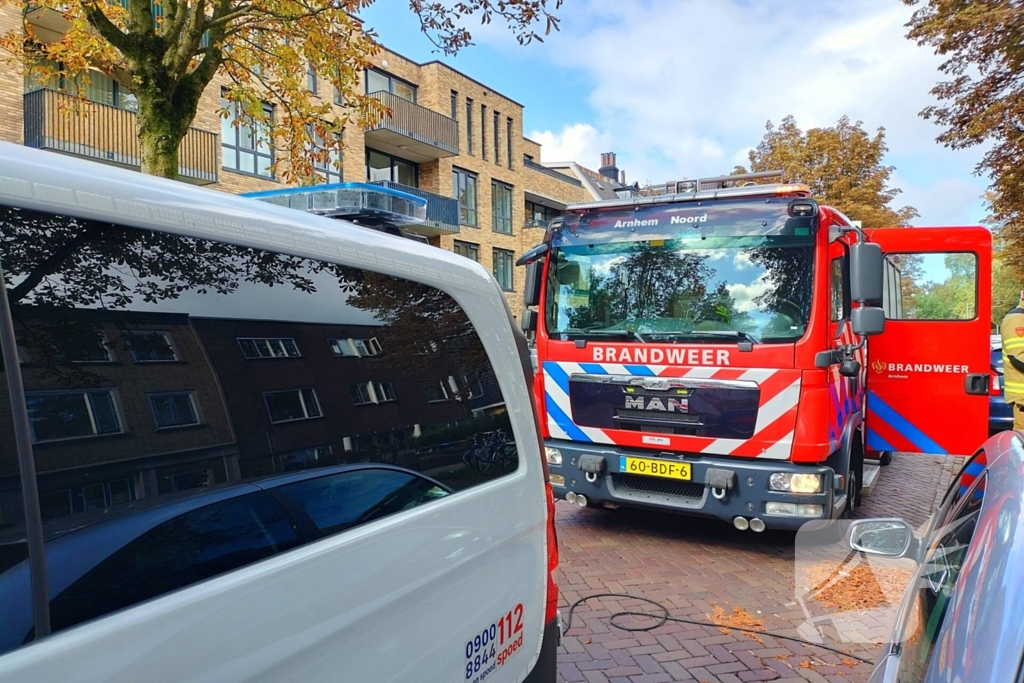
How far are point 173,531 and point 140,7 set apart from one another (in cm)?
655

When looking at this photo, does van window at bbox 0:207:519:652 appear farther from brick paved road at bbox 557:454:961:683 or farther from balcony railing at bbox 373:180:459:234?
balcony railing at bbox 373:180:459:234

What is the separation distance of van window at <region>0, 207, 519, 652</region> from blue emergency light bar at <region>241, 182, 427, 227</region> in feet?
1.26

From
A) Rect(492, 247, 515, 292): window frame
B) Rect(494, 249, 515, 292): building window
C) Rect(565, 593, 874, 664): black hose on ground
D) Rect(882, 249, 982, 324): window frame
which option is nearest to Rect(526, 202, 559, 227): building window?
Rect(492, 247, 515, 292): window frame

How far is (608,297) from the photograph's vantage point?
20.4ft

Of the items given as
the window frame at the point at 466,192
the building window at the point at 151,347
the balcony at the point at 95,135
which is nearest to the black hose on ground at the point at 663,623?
the building window at the point at 151,347

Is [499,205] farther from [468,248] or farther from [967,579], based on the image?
[967,579]

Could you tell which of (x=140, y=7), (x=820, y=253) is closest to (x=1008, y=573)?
(x=820, y=253)

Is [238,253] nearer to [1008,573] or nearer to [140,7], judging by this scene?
[1008,573]

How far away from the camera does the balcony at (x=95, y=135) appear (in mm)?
14484

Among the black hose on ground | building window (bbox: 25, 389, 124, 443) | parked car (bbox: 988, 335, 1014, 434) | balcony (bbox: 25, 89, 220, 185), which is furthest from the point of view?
balcony (bbox: 25, 89, 220, 185)

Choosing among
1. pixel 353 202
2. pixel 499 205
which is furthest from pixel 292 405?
pixel 499 205

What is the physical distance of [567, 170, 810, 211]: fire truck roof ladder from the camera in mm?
5574

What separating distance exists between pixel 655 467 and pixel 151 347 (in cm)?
498

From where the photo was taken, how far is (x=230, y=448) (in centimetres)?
138
